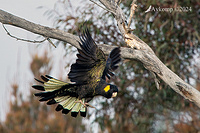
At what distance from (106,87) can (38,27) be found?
79cm

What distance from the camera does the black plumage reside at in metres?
2.05

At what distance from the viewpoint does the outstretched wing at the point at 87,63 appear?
6.71 ft

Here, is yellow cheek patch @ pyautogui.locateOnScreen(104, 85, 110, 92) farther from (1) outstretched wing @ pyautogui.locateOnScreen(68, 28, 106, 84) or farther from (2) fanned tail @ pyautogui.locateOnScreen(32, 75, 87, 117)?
(2) fanned tail @ pyautogui.locateOnScreen(32, 75, 87, 117)

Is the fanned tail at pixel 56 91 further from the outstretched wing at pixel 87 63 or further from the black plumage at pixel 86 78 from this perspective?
the outstretched wing at pixel 87 63

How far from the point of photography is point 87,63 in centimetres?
207

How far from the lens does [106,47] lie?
7.88 ft

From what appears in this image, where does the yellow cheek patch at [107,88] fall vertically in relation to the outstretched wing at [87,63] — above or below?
below

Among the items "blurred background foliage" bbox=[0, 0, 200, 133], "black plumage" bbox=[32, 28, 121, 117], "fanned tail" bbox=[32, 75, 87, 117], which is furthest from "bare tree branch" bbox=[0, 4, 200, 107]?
"blurred background foliage" bbox=[0, 0, 200, 133]

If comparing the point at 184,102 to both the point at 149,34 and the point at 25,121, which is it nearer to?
the point at 149,34

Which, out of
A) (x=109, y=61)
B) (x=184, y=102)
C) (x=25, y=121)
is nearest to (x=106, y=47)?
(x=109, y=61)

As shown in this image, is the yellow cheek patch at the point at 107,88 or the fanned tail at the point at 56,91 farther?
the fanned tail at the point at 56,91

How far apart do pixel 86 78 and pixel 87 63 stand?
0.13 meters

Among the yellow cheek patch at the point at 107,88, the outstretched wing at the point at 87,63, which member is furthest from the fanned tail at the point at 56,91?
the yellow cheek patch at the point at 107,88

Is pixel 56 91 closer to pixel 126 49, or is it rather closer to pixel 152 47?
pixel 126 49
